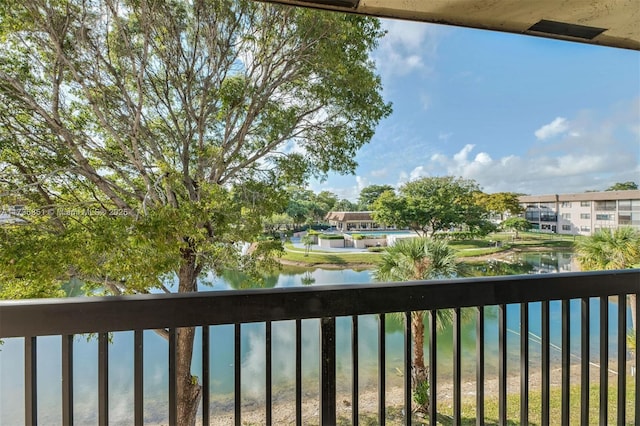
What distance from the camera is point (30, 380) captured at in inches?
32.6

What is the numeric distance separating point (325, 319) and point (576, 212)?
3874mm

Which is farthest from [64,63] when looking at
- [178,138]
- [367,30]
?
[367,30]

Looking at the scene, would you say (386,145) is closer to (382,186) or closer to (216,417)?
(382,186)

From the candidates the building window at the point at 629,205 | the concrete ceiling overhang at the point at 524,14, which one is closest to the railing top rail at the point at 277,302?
the concrete ceiling overhang at the point at 524,14

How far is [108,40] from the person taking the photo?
3.31 metres

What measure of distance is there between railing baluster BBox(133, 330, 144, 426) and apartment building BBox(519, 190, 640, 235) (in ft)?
12.7

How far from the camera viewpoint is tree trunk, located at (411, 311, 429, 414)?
441 centimetres

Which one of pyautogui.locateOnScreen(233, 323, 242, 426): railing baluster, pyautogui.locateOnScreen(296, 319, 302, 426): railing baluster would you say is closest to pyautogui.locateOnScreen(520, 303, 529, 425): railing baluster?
pyautogui.locateOnScreen(296, 319, 302, 426): railing baluster

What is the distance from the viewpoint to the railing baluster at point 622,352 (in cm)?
119

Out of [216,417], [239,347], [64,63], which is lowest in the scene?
[216,417]

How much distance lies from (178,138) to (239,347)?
380 cm

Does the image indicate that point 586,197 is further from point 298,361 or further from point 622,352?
point 298,361

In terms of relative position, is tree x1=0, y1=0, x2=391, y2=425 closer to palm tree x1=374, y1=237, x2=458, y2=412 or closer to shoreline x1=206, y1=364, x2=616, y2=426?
shoreline x1=206, y1=364, x2=616, y2=426

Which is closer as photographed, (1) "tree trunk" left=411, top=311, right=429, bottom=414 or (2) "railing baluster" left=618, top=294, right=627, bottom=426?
(2) "railing baluster" left=618, top=294, right=627, bottom=426
